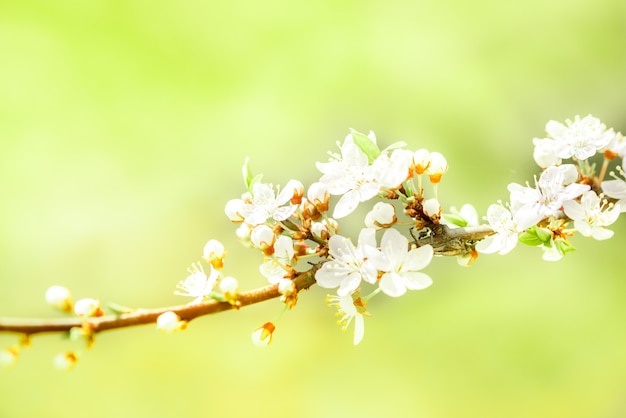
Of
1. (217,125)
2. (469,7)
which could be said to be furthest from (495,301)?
(217,125)

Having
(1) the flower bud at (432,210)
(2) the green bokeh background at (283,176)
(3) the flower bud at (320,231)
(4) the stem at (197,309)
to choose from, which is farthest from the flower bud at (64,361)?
(2) the green bokeh background at (283,176)

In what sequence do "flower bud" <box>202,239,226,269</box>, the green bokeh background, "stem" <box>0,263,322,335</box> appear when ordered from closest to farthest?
"stem" <box>0,263,322,335</box> < "flower bud" <box>202,239,226,269</box> < the green bokeh background

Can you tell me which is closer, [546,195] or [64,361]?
[64,361]

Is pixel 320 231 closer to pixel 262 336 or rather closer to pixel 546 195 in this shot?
pixel 262 336

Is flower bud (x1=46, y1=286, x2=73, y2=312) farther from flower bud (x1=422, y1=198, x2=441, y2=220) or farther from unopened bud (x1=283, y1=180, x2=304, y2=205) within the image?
flower bud (x1=422, y1=198, x2=441, y2=220)

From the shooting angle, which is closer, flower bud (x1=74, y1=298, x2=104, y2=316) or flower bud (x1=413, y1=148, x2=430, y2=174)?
flower bud (x1=74, y1=298, x2=104, y2=316)

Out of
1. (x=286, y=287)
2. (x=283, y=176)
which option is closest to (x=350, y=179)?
(x=286, y=287)

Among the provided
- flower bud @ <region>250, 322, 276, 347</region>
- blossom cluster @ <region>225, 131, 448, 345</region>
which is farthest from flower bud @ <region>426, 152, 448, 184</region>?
flower bud @ <region>250, 322, 276, 347</region>
